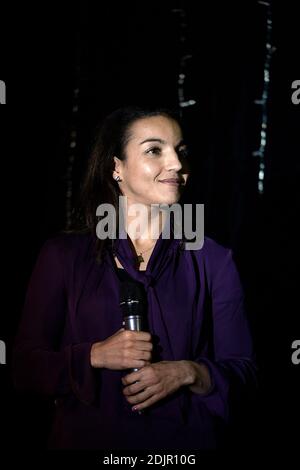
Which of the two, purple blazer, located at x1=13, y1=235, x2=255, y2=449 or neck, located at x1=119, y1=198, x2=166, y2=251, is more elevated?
neck, located at x1=119, y1=198, x2=166, y2=251

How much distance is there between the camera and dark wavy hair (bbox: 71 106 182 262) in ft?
5.70

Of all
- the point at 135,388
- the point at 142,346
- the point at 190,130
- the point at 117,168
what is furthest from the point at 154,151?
the point at 190,130

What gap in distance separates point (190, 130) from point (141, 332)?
5.51 ft

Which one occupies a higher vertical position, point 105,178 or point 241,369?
point 105,178

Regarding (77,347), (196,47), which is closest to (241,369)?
(77,347)

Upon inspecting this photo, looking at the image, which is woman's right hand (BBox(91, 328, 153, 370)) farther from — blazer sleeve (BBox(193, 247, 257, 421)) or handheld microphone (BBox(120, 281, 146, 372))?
blazer sleeve (BBox(193, 247, 257, 421))

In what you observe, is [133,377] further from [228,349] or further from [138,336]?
[228,349]

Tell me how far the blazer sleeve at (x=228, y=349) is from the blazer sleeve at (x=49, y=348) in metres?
0.37

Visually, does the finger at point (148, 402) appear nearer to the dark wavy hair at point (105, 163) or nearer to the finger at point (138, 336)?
the finger at point (138, 336)

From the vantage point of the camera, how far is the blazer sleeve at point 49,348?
1399mm

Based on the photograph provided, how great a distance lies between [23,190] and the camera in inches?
93.1

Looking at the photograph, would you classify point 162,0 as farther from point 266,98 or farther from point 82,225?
point 82,225

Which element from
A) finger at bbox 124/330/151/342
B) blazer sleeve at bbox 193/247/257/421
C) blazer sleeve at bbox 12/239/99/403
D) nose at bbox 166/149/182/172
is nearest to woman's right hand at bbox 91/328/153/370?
finger at bbox 124/330/151/342
